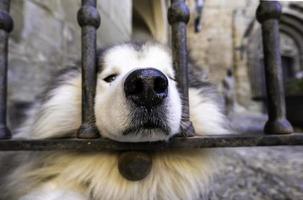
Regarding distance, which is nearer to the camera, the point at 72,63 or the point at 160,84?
the point at 160,84

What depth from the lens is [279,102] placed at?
0.81 meters

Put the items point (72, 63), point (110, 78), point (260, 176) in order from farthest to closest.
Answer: point (72, 63), point (260, 176), point (110, 78)

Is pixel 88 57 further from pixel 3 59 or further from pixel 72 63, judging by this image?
→ pixel 72 63

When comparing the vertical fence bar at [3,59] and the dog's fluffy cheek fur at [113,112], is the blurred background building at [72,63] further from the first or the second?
the vertical fence bar at [3,59]

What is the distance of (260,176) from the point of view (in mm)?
1248

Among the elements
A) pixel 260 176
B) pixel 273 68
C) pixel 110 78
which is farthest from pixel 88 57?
pixel 260 176

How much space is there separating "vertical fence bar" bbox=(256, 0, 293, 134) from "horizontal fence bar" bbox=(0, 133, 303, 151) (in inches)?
1.4

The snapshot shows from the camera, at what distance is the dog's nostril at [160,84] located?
2.38 ft

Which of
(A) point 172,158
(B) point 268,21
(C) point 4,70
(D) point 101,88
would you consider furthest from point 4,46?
(B) point 268,21

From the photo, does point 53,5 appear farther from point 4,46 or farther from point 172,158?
point 172,158

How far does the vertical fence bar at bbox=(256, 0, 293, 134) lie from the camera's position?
2.65 ft

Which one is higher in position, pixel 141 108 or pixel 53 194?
pixel 141 108

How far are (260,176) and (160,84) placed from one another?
0.78 meters

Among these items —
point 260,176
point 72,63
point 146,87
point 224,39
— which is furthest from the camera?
point 224,39
